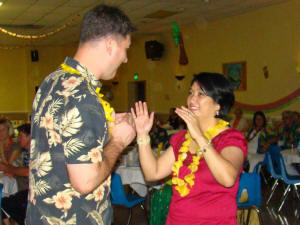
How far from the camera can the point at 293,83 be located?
8523mm

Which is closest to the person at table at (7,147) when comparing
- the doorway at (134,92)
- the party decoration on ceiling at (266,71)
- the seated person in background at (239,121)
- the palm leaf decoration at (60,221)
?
the palm leaf decoration at (60,221)

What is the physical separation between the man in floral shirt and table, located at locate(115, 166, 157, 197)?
10.4 ft

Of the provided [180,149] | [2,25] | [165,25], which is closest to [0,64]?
[2,25]

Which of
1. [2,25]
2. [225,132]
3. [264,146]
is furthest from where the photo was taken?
[2,25]

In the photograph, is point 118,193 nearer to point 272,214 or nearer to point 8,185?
point 8,185

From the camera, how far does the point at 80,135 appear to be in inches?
51.9

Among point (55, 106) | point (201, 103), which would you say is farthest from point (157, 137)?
point (55, 106)

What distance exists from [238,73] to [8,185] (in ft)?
22.8

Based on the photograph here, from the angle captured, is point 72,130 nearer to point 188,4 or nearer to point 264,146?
point 264,146

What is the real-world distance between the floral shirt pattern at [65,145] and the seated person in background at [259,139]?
17.1ft

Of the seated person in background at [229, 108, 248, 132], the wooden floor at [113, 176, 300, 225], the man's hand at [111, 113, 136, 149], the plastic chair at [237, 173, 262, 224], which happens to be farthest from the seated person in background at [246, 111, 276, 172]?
the man's hand at [111, 113, 136, 149]

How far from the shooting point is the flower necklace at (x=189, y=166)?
2.01 m

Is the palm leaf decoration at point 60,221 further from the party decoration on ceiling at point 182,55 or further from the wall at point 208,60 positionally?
the party decoration on ceiling at point 182,55

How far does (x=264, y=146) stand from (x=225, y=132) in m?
5.05
